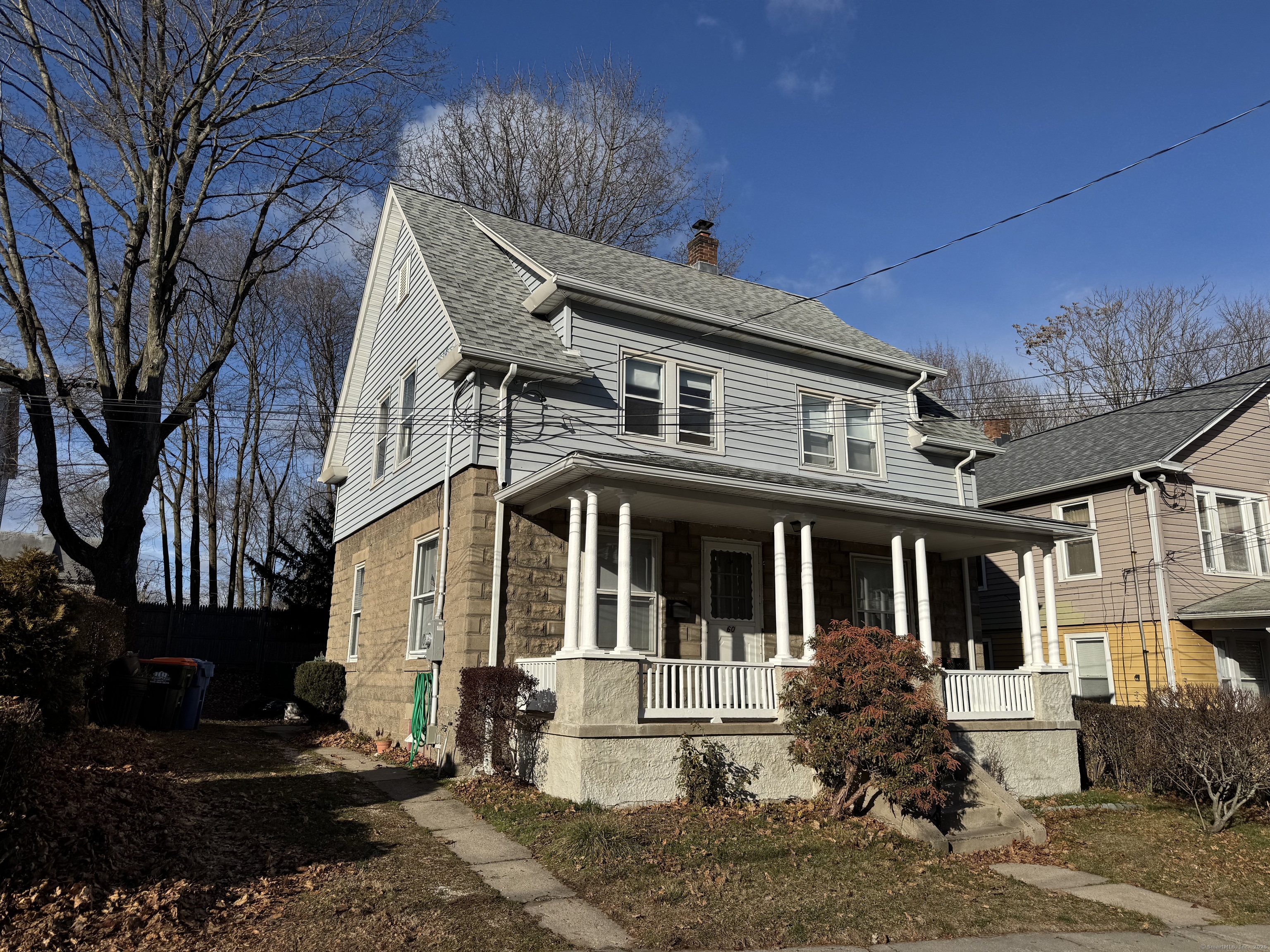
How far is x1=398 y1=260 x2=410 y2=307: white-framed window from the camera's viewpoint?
50.7ft

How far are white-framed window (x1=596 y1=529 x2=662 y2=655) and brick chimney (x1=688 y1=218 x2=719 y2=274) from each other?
8211mm

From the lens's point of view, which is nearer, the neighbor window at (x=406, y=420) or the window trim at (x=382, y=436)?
the neighbor window at (x=406, y=420)

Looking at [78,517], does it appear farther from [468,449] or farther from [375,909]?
[375,909]

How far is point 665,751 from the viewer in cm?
923

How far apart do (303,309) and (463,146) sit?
858 centimetres

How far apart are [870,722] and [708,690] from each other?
2109mm

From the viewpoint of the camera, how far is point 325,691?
52.3 feet

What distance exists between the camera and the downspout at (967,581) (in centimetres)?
1482

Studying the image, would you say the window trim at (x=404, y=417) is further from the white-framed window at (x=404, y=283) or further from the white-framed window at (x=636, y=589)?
the white-framed window at (x=636, y=589)

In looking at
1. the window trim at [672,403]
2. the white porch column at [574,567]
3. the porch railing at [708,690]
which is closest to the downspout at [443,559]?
the white porch column at [574,567]

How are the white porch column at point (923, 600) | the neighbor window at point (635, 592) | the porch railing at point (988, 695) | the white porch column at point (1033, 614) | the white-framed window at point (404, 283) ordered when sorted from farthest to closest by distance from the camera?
the white-framed window at point (404, 283) → the white porch column at point (1033, 614) → the neighbor window at point (635, 592) → the white porch column at point (923, 600) → the porch railing at point (988, 695)

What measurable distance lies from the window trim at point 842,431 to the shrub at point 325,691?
918 centimetres

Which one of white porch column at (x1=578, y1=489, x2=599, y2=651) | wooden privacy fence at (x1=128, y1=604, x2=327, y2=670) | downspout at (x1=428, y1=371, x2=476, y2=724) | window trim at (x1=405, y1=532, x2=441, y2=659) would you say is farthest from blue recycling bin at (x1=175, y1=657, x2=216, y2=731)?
white porch column at (x1=578, y1=489, x2=599, y2=651)

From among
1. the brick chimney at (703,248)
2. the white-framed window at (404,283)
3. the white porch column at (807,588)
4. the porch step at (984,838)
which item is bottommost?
the porch step at (984,838)
